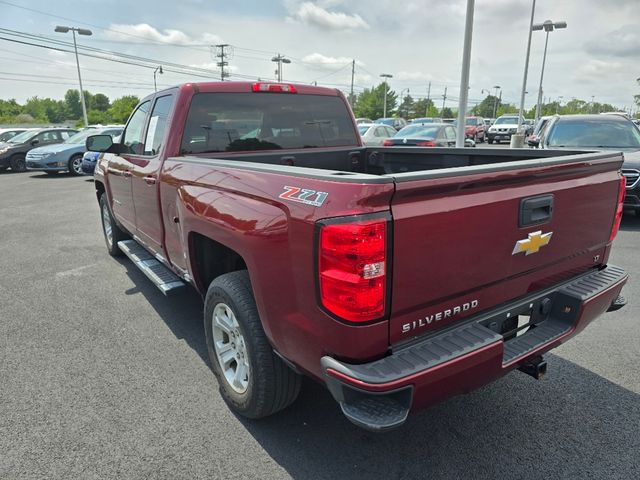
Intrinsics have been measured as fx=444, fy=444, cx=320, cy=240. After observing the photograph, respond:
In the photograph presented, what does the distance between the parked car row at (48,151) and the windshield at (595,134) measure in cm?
1361

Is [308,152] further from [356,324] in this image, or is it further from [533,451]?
[533,451]

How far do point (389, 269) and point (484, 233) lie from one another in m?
0.57

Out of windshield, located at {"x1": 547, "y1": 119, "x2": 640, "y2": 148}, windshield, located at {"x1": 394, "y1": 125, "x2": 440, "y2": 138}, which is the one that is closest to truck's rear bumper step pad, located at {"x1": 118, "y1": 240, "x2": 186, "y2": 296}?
windshield, located at {"x1": 547, "y1": 119, "x2": 640, "y2": 148}

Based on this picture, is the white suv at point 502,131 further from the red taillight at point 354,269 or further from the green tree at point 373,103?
the green tree at point 373,103

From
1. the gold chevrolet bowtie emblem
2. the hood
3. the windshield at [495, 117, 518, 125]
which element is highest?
the windshield at [495, 117, 518, 125]

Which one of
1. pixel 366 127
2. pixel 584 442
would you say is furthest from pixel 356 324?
pixel 366 127

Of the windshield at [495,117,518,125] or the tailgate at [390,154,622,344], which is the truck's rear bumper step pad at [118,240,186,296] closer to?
the tailgate at [390,154,622,344]

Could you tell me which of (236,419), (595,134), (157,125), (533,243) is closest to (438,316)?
(533,243)

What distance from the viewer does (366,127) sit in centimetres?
1792

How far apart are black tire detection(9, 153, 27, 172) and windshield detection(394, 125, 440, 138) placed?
14939mm

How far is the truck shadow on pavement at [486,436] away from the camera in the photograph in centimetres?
234

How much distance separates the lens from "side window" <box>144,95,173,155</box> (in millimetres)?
3777

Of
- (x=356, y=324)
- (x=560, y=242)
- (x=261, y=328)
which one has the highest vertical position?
(x=560, y=242)

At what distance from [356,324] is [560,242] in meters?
1.39
